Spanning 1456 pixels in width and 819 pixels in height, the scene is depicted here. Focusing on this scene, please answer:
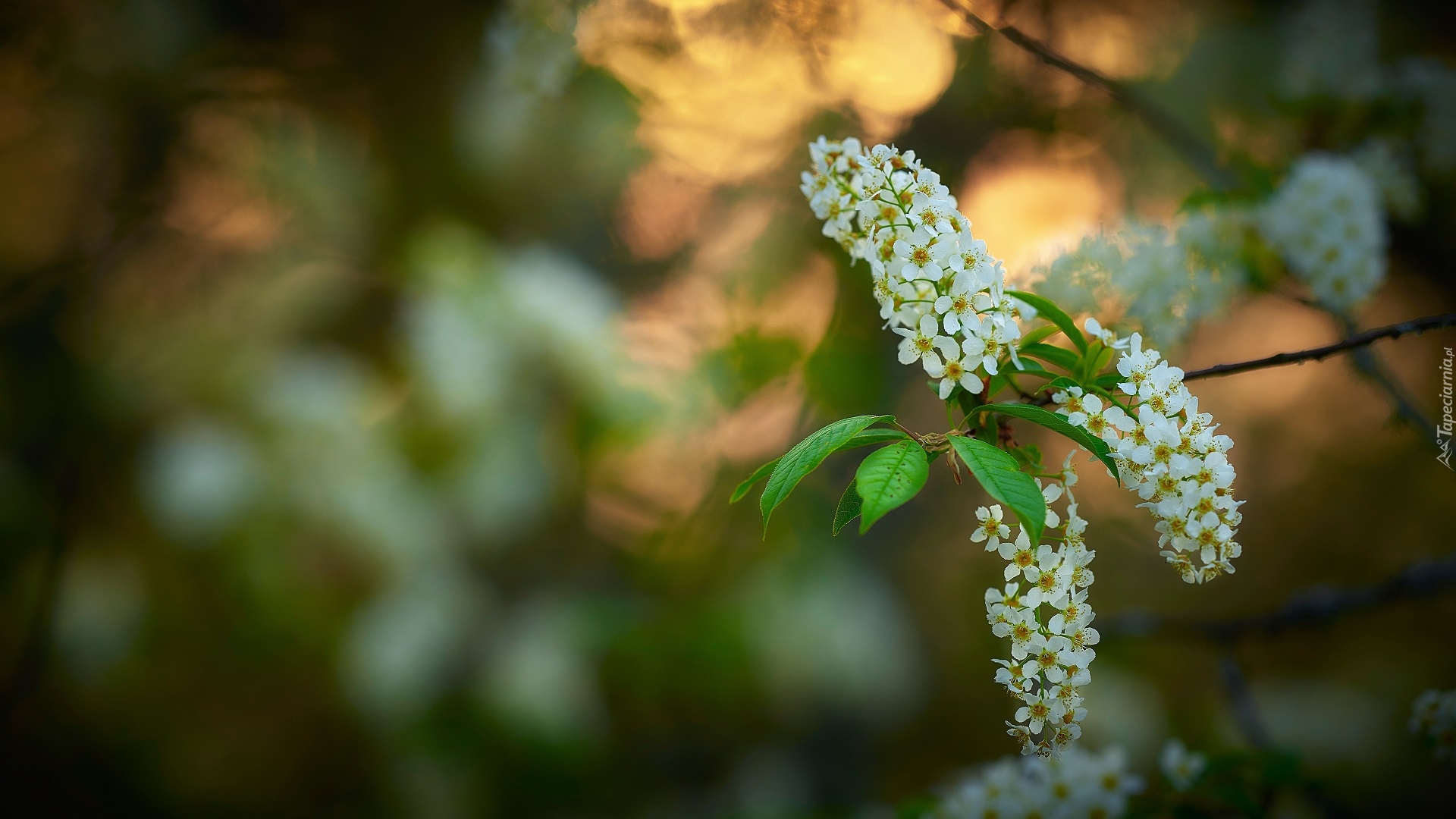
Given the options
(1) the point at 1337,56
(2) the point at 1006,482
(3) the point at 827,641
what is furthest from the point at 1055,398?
(1) the point at 1337,56

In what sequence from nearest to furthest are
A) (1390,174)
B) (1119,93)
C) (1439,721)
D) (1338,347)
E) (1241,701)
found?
(1338,347) < (1439,721) < (1119,93) < (1241,701) < (1390,174)

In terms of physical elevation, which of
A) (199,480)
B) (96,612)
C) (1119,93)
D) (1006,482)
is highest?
(1119,93)

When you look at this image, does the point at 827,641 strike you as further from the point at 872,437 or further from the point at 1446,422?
the point at 872,437

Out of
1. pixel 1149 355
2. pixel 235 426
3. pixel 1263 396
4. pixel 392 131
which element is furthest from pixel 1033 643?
pixel 392 131

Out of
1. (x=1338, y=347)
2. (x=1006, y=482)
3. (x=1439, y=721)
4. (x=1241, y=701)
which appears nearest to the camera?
(x=1006, y=482)

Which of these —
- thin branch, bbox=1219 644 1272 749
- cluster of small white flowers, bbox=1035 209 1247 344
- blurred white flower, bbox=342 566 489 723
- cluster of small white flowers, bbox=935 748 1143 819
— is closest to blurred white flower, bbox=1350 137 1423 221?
cluster of small white flowers, bbox=1035 209 1247 344

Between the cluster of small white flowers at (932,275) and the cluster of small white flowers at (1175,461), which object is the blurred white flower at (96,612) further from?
the cluster of small white flowers at (1175,461)

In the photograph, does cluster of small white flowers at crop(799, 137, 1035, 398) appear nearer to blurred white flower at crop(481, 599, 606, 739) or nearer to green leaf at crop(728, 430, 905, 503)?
green leaf at crop(728, 430, 905, 503)
